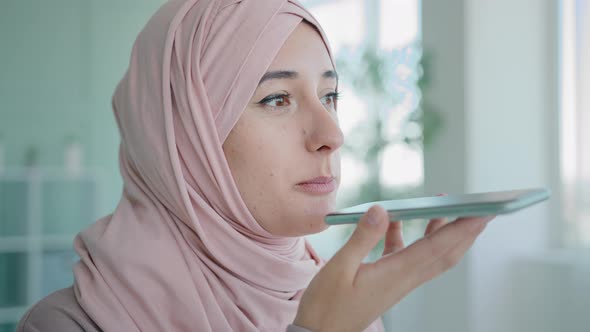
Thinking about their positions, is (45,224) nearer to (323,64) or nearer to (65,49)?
(65,49)

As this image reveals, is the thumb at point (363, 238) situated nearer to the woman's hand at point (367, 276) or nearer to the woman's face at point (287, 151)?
the woman's hand at point (367, 276)

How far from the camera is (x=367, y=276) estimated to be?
67cm

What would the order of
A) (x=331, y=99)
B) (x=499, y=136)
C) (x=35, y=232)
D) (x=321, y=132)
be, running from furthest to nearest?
(x=35, y=232), (x=499, y=136), (x=331, y=99), (x=321, y=132)

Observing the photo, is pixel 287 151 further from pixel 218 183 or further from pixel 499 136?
pixel 499 136

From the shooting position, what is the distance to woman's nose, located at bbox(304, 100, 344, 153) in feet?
2.73

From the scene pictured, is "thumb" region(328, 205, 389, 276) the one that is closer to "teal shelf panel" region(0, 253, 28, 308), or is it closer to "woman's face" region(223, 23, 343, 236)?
"woman's face" region(223, 23, 343, 236)

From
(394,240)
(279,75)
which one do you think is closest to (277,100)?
(279,75)

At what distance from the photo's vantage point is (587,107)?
2.85m

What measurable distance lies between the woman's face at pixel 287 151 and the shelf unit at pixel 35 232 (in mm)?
2959

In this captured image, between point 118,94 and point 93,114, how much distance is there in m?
3.03

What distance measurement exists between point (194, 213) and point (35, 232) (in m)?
3.03

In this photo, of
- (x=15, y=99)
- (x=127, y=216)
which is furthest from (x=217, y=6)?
(x=15, y=99)

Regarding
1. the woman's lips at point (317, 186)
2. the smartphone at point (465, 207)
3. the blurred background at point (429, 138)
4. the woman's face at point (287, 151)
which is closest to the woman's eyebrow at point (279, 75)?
the woman's face at point (287, 151)

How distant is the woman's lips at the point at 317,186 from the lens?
2.76 ft
